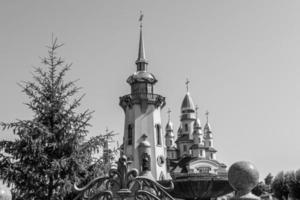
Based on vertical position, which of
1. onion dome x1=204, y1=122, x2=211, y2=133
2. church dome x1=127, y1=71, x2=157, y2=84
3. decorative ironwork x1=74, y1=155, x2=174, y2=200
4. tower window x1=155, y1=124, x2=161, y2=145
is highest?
onion dome x1=204, y1=122, x2=211, y2=133

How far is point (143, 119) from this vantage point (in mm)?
60406

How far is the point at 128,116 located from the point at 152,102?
Result: 3895 mm

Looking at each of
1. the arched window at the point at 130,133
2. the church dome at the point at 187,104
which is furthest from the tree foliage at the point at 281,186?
the church dome at the point at 187,104

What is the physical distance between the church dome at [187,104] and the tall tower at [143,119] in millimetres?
35277

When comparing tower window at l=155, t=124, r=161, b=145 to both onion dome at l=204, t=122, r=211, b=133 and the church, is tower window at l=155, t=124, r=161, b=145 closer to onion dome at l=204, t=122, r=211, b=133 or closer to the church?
the church

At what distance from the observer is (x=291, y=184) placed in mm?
54031

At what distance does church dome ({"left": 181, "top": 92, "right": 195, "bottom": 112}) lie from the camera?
98.2 metres

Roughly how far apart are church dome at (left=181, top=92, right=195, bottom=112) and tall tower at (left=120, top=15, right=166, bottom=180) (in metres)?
35.3

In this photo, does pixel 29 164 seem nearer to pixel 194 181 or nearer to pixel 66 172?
pixel 66 172

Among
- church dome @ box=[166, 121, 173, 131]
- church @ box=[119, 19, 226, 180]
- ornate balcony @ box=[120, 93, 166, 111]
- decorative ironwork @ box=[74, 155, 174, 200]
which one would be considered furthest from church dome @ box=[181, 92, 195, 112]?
decorative ironwork @ box=[74, 155, 174, 200]

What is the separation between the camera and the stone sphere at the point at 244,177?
7375 mm

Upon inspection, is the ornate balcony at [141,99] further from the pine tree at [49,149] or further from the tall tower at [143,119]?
the pine tree at [49,149]

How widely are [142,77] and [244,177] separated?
54158 mm

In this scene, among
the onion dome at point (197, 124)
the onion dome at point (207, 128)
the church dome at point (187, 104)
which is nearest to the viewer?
the onion dome at point (197, 124)
